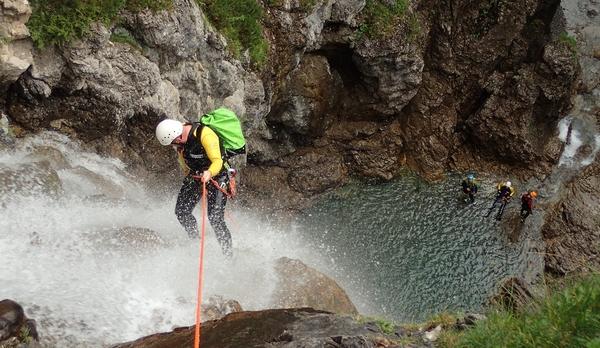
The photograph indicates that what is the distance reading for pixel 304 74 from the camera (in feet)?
60.7

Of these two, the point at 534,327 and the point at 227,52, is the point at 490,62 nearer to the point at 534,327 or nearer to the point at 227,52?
the point at 227,52

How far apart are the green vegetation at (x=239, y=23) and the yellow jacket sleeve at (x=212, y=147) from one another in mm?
6646

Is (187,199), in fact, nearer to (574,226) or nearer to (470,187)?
(470,187)

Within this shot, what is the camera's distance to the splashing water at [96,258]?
6684 millimetres

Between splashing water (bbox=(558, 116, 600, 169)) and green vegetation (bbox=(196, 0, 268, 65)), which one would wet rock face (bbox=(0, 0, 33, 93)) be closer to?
green vegetation (bbox=(196, 0, 268, 65))

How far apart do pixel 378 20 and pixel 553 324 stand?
16.2 m

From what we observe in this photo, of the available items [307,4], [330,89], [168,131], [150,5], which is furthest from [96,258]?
[330,89]

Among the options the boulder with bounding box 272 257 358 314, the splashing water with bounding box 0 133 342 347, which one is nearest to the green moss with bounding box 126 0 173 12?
the splashing water with bounding box 0 133 342 347

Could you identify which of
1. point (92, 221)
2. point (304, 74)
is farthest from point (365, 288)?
point (92, 221)

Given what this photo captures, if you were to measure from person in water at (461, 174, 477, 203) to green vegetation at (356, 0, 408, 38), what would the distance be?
6794 millimetres

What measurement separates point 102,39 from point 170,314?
604 centimetres

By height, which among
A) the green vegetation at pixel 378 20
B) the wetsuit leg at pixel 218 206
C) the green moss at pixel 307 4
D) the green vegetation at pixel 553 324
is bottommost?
the green vegetation at pixel 553 324

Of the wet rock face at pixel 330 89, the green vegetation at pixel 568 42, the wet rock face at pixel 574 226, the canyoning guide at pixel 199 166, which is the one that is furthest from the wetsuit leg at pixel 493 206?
the canyoning guide at pixel 199 166

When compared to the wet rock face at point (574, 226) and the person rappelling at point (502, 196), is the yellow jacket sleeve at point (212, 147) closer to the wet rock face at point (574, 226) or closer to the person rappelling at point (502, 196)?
the wet rock face at point (574, 226)
